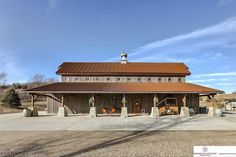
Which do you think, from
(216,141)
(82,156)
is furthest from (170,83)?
(82,156)

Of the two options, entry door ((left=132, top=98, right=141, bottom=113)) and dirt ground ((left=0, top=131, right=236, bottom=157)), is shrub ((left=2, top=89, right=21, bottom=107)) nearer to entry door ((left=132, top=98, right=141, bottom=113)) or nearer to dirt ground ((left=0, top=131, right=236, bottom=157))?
entry door ((left=132, top=98, right=141, bottom=113))

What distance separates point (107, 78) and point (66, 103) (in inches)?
214

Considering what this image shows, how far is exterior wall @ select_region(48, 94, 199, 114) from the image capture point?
2356 centimetres

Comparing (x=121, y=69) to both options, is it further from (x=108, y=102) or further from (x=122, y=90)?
(x=122, y=90)

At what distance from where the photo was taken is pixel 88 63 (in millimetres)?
28469

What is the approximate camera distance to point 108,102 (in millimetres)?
23719

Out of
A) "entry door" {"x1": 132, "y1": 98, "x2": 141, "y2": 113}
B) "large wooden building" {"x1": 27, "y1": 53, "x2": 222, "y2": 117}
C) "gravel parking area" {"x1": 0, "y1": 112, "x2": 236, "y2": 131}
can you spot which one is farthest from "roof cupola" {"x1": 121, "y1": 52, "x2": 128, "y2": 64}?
"gravel parking area" {"x1": 0, "y1": 112, "x2": 236, "y2": 131}

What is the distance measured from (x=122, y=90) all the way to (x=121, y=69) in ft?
19.6

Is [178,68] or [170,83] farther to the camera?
[178,68]

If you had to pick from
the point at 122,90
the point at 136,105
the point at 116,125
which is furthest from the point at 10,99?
the point at 116,125

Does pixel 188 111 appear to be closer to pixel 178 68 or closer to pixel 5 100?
pixel 178 68

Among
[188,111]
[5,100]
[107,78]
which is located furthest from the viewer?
[5,100]

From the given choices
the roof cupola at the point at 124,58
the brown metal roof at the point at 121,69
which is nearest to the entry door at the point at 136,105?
the brown metal roof at the point at 121,69

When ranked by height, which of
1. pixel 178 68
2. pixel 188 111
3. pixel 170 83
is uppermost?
pixel 178 68
